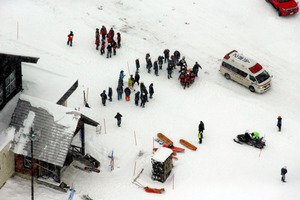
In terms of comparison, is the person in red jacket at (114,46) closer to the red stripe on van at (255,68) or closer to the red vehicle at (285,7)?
the red stripe on van at (255,68)

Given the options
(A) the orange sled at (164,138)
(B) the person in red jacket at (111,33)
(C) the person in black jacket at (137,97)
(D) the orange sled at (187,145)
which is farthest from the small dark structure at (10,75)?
(B) the person in red jacket at (111,33)

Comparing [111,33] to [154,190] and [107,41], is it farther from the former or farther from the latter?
[154,190]

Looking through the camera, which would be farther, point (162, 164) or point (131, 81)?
point (131, 81)

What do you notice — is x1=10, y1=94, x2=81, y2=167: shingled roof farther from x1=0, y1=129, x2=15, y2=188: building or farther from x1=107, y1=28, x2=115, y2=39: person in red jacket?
x1=107, y1=28, x2=115, y2=39: person in red jacket

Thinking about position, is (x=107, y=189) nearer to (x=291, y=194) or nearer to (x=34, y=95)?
(x=34, y=95)

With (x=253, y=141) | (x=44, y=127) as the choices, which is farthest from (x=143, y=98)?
(x=44, y=127)
